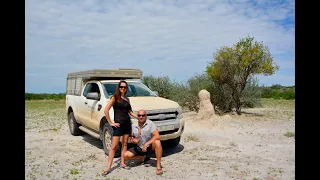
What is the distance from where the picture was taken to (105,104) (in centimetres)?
723

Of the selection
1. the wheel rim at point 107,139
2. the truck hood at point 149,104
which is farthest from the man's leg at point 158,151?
the wheel rim at point 107,139

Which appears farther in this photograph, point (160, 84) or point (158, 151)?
point (160, 84)

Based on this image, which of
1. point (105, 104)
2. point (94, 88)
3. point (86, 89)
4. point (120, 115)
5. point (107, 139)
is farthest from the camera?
point (86, 89)

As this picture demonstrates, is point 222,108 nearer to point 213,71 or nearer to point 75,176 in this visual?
point 213,71

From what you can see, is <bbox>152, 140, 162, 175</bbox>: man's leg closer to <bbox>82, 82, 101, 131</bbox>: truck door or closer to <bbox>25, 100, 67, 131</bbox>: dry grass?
<bbox>82, 82, 101, 131</bbox>: truck door

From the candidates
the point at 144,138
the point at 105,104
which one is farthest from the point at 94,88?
the point at 144,138

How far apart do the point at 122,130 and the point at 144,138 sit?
0.52 meters

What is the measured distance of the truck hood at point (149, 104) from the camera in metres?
6.85

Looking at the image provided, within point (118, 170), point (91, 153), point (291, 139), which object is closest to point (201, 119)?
point (291, 139)

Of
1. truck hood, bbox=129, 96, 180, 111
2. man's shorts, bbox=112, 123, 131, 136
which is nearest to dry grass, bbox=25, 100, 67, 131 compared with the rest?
truck hood, bbox=129, 96, 180, 111

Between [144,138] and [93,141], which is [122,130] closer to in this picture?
[144,138]
